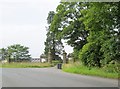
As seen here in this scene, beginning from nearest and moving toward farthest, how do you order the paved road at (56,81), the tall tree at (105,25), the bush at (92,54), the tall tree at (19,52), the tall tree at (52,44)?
the paved road at (56,81), the tall tree at (105,25), the bush at (92,54), the tall tree at (52,44), the tall tree at (19,52)

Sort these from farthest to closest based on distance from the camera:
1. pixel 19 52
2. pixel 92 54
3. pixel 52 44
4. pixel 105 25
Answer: pixel 19 52
pixel 52 44
pixel 92 54
pixel 105 25

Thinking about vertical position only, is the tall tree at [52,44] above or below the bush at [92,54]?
above

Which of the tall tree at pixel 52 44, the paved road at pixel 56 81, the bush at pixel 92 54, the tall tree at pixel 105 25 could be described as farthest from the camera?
the tall tree at pixel 52 44

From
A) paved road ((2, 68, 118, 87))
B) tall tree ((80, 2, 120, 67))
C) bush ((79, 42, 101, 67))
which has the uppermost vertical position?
tall tree ((80, 2, 120, 67))

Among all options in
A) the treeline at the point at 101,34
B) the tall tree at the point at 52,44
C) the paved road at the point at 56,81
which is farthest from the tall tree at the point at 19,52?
the paved road at the point at 56,81

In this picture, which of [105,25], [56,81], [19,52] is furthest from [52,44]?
[56,81]

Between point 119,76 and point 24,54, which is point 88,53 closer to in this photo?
point 119,76

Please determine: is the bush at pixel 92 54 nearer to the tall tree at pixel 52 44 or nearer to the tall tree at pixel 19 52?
the tall tree at pixel 52 44

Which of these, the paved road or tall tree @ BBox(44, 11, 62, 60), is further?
tall tree @ BBox(44, 11, 62, 60)

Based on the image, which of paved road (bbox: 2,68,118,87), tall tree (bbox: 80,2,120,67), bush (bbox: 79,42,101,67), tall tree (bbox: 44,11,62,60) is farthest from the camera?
tall tree (bbox: 44,11,62,60)

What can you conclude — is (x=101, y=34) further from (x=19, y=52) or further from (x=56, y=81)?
(x=19, y=52)

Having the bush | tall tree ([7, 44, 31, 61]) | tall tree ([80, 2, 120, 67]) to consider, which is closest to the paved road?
tall tree ([80, 2, 120, 67])

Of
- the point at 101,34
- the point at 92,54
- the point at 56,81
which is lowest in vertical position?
the point at 56,81

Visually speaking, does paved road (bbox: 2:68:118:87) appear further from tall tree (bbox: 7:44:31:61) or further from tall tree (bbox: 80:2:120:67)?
tall tree (bbox: 7:44:31:61)
